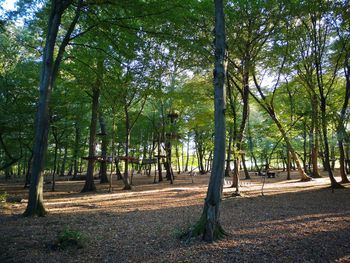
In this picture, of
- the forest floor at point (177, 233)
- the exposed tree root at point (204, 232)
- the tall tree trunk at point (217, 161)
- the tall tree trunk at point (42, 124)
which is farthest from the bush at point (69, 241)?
the tall tree trunk at point (42, 124)

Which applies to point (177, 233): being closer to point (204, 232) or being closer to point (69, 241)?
point (204, 232)

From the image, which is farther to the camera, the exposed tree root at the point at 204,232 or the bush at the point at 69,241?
the exposed tree root at the point at 204,232

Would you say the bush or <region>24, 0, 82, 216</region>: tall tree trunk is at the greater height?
<region>24, 0, 82, 216</region>: tall tree trunk

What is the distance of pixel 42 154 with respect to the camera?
8.26 meters

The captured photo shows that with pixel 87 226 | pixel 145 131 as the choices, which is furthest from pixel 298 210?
pixel 145 131

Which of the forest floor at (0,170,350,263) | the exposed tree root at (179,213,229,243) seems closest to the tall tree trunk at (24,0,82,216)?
the forest floor at (0,170,350,263)

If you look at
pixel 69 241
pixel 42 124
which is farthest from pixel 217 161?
pixel 42 124

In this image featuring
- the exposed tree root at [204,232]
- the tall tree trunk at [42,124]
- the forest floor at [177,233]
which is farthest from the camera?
the tall tree trunk at [42,124]

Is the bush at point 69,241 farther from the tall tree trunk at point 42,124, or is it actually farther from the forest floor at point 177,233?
the tall tree trunk at point 42,124

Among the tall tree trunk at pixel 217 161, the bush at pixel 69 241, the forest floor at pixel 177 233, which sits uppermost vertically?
the tall tree trunk at pixel 217 161

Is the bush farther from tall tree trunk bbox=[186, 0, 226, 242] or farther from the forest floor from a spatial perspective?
tall tree trunk bbox=[186, 0, 226, 242]

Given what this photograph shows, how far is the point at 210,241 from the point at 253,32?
34.8 ft

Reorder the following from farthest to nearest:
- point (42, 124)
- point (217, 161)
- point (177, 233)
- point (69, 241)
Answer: point (42, 124) < point (177, 233) < point (217, 161) < point (69, 241)

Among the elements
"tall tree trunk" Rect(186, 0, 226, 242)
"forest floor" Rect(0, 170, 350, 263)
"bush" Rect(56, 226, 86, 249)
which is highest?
"tall tree trunk" Rect(186, 0, 226, 242)
